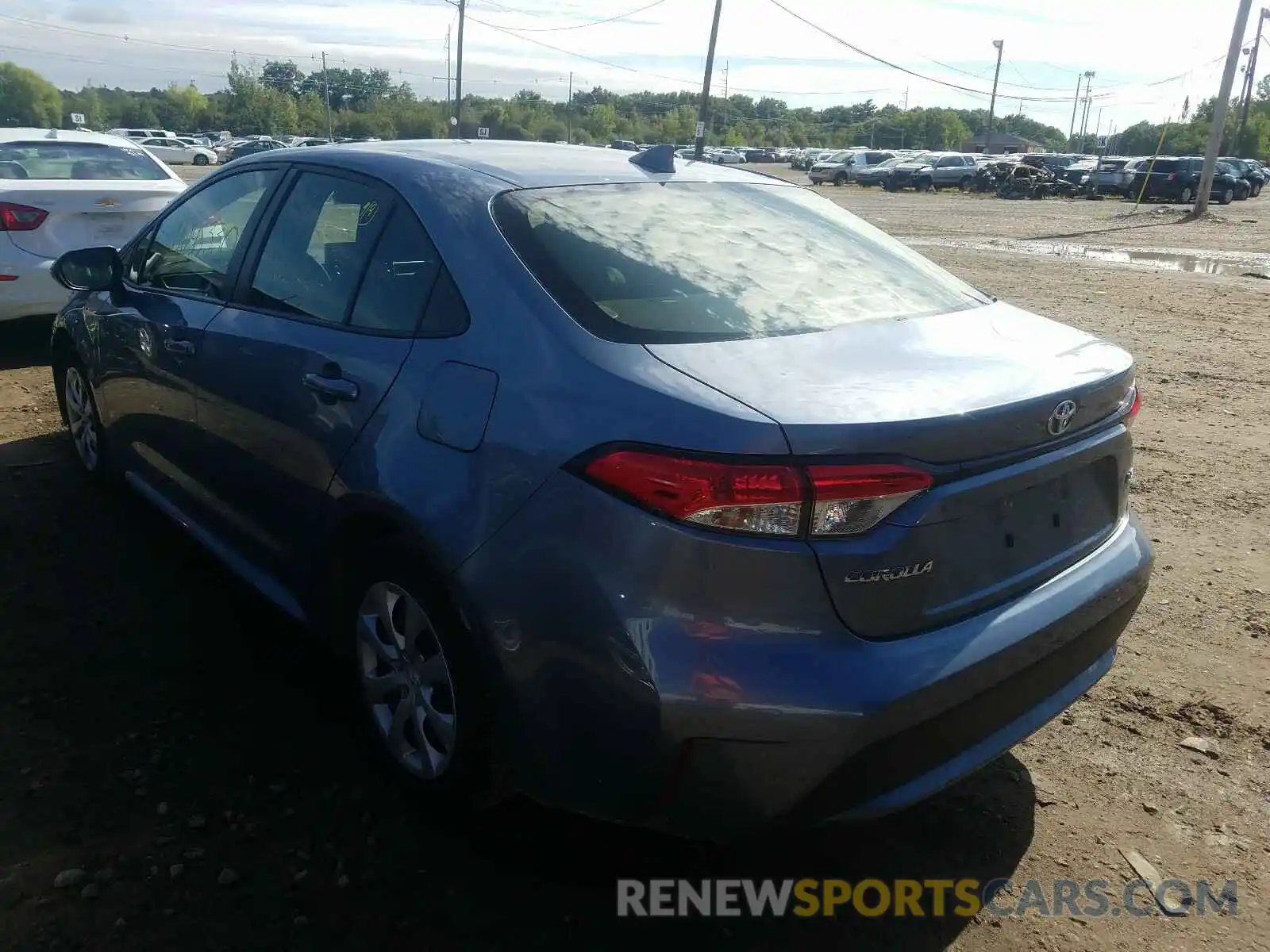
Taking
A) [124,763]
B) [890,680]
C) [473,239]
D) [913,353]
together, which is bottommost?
[124,763]

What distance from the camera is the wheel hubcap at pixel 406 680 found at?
261 cm

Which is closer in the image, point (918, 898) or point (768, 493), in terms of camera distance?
point (768, 493)

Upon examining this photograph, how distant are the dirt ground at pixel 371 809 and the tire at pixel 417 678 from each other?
16cm

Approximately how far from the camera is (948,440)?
2.11 metres

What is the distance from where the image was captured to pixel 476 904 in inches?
97.1

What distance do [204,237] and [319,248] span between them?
0.92 m

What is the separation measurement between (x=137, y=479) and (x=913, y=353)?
3244mm

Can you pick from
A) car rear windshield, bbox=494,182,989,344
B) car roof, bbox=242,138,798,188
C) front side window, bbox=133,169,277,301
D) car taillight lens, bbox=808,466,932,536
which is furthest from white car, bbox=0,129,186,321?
car taillight lens, bbox=808,466,932,536

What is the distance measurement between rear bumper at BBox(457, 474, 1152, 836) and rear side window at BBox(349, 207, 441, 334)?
0.76 metres

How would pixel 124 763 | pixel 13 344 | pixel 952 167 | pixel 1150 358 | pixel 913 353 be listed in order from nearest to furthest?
pixel 913 353 → pixel 124 763 → pixel 13 344 → pixel 1150 358 → pixel 952 167

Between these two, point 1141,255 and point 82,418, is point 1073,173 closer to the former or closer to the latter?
point 1141,255

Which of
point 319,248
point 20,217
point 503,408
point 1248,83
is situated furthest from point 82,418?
point 1248,83

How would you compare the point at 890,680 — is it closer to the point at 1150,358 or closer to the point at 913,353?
the point at 913,353

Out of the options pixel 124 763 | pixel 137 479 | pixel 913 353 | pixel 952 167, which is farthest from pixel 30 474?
pixel 952 167
